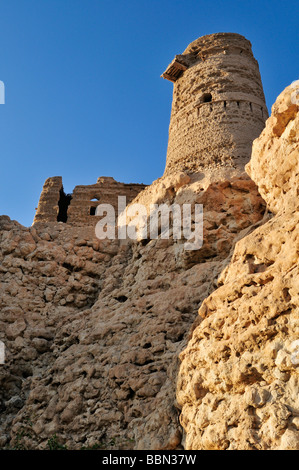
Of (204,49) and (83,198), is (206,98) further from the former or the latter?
(83,198)

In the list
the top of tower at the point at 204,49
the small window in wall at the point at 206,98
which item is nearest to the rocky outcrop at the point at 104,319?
the small window in wall at the point at 206,98

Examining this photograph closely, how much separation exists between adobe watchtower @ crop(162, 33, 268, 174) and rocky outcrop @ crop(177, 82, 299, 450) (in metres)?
3.48

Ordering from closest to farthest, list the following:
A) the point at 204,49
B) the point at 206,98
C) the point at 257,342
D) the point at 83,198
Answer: the point at 257,342 < the point at 206,98 < the point at 204,49 < the point at 83,198

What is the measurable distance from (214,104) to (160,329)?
18.2 ft

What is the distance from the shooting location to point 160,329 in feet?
20.3

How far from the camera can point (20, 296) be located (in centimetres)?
823

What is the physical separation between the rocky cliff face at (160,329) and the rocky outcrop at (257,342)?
13mm

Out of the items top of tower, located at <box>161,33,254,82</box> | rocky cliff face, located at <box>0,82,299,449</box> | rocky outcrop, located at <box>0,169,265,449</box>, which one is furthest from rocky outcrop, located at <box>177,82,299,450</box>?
top of tower, located at <box>161,33,254,82</box>

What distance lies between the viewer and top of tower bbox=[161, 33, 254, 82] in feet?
34.9

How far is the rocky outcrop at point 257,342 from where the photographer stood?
3.62 metres

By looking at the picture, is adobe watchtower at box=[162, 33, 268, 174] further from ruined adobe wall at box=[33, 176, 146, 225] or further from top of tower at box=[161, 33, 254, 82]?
ruined adobe wall at box=[33, 176, 146, 225]

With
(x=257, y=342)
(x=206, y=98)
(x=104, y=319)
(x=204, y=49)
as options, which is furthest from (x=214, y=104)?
(x=257, y=342)

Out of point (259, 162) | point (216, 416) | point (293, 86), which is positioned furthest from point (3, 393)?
point (293, 86)
